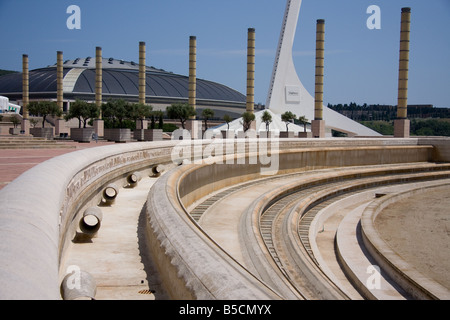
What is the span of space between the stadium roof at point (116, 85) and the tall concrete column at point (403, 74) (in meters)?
34.6

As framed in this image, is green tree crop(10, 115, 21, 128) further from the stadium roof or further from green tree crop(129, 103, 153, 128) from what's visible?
the stadium roof

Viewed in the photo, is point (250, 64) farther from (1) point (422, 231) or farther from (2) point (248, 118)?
(1) point (422, 231)

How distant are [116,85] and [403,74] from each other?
128 feet

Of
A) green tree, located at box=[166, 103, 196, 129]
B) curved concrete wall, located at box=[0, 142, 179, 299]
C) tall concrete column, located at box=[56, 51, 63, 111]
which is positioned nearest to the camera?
curved concrete wall, located at box=[0, 142, 179, 299]

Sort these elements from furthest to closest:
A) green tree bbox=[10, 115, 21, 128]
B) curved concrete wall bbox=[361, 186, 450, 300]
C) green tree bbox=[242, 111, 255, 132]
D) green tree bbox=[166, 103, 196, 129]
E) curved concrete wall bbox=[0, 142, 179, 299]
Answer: green tree bbox=[10, 115, 21, 128] → green tree bbox=[242, 111, 255, 132] → green tree bbox=[166, 103, 196, 129] → curved concrete wall bbox=[361, 186, 450, 300] → curved concrete wall bbox=[0, 142, 179, 299]

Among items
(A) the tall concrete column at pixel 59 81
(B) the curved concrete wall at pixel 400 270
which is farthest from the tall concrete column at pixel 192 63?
(B) the curved concrete wall at pixel 400 270

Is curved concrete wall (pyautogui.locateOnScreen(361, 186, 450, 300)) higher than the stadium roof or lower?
lower

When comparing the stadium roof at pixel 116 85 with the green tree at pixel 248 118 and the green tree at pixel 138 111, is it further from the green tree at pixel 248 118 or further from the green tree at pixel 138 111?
the green tree at pixel 138 111

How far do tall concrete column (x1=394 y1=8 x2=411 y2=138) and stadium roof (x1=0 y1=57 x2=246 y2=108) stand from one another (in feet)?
114

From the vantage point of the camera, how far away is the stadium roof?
6731 cm

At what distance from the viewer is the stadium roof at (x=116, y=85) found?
67.3m

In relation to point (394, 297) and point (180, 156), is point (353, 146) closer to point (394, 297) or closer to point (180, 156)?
point (180, 156)

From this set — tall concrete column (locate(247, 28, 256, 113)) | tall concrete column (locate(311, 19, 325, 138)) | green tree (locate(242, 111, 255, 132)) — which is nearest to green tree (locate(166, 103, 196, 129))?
green tree (locate(242, 111, 255, 132))
